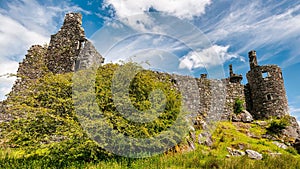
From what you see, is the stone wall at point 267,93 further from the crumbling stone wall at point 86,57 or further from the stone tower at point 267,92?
the crumbling stone wall at point 86,57

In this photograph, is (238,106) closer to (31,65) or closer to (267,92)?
(267,92)

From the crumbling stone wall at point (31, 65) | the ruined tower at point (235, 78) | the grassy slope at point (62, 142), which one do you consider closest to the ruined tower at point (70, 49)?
the crumbling stone wall at point (31, 65)

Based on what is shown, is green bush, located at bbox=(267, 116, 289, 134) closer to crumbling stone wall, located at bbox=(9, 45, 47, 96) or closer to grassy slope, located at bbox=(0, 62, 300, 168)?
Result: grassy slope, located at bbox=(0, 62, 300, 168)

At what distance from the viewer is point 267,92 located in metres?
23.6

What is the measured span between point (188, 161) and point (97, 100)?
14.2 feet

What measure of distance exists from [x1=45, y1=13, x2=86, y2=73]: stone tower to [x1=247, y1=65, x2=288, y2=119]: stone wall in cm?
1847

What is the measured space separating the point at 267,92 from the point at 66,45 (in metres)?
20.1

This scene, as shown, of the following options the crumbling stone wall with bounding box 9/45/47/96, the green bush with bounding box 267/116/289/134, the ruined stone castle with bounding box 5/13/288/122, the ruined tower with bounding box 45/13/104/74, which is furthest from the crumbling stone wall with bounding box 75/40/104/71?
the green bush with bounding box 267/116/289/134

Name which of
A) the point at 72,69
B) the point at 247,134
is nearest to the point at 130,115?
the point at 72,69

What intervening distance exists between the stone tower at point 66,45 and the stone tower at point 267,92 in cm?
1846

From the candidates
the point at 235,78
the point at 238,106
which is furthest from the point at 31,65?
the point at 235,78

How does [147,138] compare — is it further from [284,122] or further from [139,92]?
[284,122]

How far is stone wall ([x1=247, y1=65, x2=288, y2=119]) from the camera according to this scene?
75.8ft

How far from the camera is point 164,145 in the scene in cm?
959
